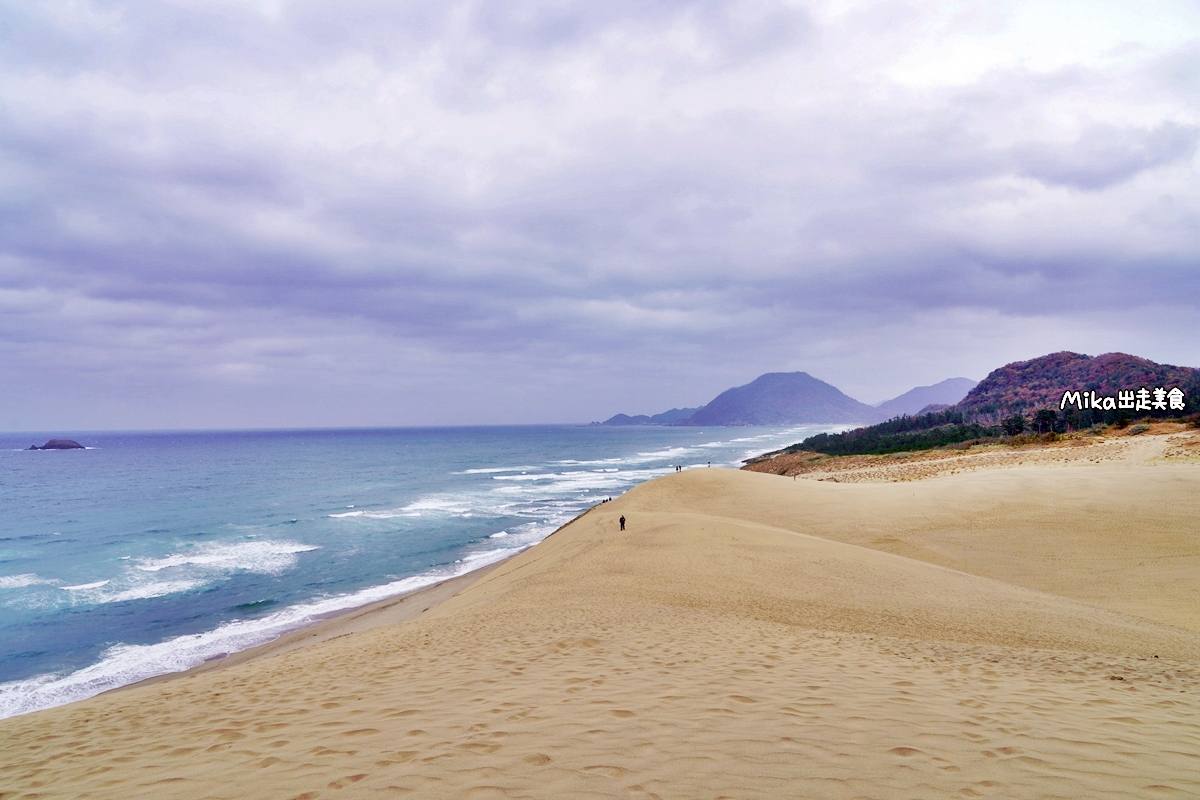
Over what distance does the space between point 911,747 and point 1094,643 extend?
27.5 feet

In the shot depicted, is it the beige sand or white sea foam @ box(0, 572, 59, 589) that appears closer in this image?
the beige sand

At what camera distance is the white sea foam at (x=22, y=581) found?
24.7m

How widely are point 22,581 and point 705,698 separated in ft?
116

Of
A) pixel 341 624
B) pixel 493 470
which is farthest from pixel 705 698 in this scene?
pixel 493 470

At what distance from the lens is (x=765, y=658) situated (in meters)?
7.89

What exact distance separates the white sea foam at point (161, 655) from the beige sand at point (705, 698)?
7.97 m

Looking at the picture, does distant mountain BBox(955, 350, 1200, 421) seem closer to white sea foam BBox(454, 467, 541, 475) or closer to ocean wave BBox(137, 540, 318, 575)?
white sea foam BBox(454, 467, 541, 475)

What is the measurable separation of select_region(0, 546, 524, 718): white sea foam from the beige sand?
26.1 ft

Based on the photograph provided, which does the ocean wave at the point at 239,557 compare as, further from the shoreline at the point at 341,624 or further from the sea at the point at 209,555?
the shoreline at the point at 341,624

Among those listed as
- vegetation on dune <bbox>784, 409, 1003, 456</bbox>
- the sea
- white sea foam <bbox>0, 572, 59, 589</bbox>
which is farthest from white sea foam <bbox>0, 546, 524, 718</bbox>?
vegetation on dune <bbox>784, 409, 1003, 456</bbox>

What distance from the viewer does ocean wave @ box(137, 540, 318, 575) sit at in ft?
89.9

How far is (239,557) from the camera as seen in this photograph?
2931cm

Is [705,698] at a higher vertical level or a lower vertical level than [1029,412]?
lower

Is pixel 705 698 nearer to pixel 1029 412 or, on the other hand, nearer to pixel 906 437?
pixel 906 437
